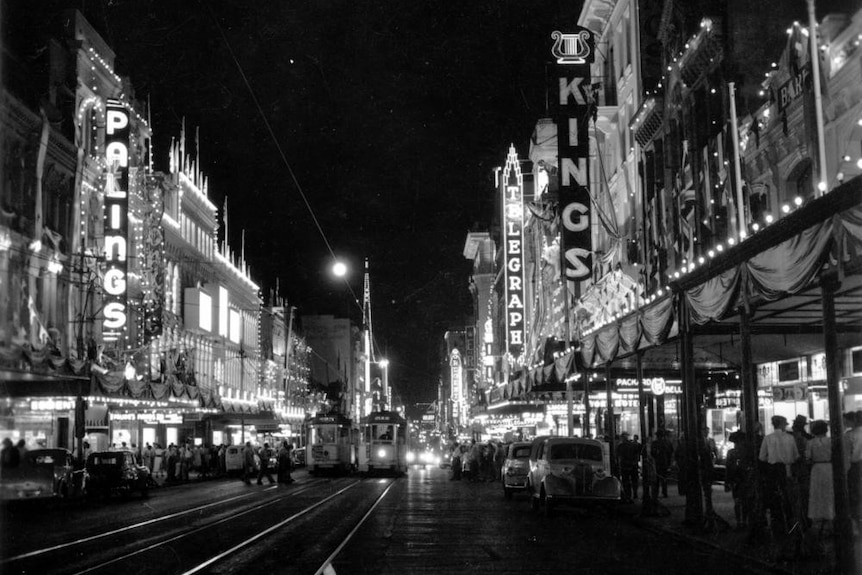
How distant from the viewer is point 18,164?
41.3m

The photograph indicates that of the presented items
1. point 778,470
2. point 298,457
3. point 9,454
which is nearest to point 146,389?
point 9,454

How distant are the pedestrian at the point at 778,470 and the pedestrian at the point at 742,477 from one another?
2.32 ft

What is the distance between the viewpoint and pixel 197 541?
18969mm

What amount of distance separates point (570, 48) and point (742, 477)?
31.5 metres

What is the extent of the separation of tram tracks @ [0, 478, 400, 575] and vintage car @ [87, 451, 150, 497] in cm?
446

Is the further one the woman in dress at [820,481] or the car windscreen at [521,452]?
the car windscreen at [521,452]

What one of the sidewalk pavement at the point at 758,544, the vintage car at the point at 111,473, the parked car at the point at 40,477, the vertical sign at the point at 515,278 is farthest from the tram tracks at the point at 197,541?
the vertical sign at the point at 515,278

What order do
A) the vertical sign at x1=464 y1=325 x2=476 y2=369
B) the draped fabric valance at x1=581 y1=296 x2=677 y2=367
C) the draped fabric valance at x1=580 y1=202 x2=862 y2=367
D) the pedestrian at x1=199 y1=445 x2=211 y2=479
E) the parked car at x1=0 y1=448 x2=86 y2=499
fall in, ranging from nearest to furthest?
the draped fabric valance at x1=580 y1=202 x2=862 y2=367 < the draped fabric valance at x1=581 y1=296 x2=677 y2=367 < the parked car at x1=0 y1=448 x2=86 y2=499 < the pedestrian at x1=199 y1=445 x2=211 y2=479 < the vertical sign at x1=464 y1=325 x2=476 y2=369

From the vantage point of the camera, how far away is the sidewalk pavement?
47.8ft

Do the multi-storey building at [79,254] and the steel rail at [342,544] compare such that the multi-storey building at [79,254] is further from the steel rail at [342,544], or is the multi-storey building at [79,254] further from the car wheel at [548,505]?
the car wheel at [548,505]

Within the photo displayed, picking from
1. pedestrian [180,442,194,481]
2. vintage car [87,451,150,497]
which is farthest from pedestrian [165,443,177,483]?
vintage car [87,451,150,497]

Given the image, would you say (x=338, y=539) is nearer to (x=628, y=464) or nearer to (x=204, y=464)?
(x=628, y=464)

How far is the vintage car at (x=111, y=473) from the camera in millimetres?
33188

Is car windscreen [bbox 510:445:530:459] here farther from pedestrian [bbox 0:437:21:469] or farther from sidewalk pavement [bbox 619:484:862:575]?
pedestrian [bbox 0:437:21:469]
